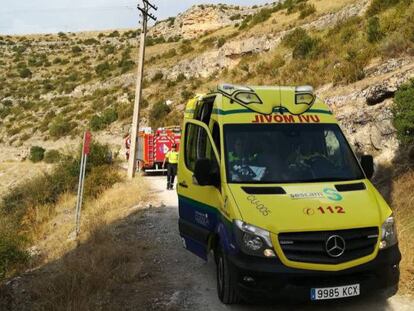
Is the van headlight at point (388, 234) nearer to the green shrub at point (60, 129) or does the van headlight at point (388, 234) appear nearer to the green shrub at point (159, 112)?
the green shrub at point (159, 112)

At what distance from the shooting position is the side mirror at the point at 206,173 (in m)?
6.16

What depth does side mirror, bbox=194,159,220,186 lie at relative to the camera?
616 centimetres

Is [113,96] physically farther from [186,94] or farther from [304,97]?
[304,97]

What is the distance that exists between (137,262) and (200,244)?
196 centimetres

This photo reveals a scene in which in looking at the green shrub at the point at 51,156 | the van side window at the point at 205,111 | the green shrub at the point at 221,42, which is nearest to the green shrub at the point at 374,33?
the van side window at the point at 205,111

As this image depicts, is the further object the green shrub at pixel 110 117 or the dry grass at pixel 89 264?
the green shrub at pixel 110 117

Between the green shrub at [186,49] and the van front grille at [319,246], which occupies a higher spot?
the green shrub at [186,49]

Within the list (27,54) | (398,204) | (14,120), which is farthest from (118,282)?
(27,54)

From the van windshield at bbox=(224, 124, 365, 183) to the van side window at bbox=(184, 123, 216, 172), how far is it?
0.48m

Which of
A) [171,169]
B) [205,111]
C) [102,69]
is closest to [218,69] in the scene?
[171,169]

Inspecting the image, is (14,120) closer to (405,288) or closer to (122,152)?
(122,152)

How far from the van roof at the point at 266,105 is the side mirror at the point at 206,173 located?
2.46 feet

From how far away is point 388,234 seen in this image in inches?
219

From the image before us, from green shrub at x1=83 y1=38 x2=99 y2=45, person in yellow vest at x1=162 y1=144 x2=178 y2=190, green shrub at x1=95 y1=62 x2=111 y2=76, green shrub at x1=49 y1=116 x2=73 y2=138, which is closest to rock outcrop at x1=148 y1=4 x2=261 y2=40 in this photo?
green shrub at x1=95 y1=62 x2=111 y2=76
